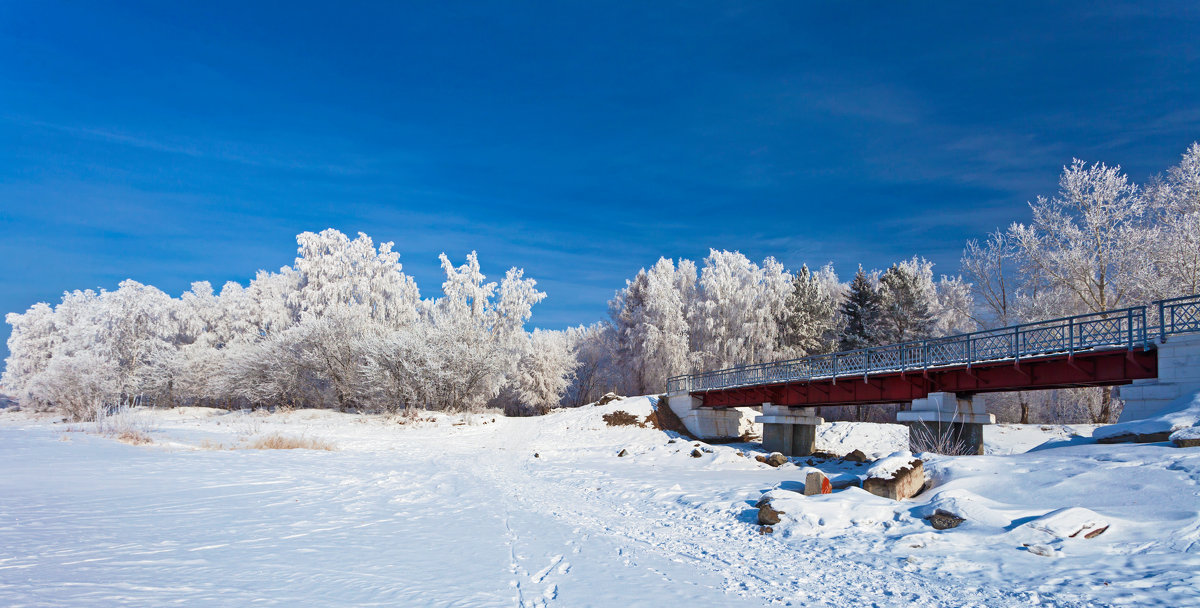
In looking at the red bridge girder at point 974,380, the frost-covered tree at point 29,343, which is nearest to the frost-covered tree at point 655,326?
the red bridge girder at point 974,380

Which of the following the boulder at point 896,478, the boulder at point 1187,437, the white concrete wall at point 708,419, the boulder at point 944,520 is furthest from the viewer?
the white concrete wall at point 708,419

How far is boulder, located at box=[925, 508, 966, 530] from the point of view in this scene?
856 centimetres

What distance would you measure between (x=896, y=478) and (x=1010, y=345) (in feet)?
39.0

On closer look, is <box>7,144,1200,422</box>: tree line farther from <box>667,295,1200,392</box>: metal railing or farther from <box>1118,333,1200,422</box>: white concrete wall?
<box>1118,333,1200,422</box>: white concrete wall

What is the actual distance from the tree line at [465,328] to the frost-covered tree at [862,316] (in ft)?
0.41

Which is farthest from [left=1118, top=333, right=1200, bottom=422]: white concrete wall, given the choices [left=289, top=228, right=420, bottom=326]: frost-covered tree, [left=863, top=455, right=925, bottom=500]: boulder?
[left=289, top=228, right=420, bottom=326]: frost-covered tree

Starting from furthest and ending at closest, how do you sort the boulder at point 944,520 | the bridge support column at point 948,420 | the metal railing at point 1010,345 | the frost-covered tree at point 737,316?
the frost-covered tree at point 737,316 < the bridge support column at point 948,420 < the metal railing at point 1010,345 < the boulder at point 944,520

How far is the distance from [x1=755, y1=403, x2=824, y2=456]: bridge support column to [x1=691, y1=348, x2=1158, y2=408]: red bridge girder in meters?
0.61

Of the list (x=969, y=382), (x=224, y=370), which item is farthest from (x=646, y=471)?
(x=224, y=370)

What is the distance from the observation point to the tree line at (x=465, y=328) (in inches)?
1614

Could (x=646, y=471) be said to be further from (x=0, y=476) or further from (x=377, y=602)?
(x=0, y=476)

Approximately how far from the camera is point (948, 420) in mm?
21047

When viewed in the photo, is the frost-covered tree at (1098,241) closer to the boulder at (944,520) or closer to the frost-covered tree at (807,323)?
the frost-covered tree at (807,323)

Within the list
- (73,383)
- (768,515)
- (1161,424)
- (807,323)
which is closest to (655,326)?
(807,323)
